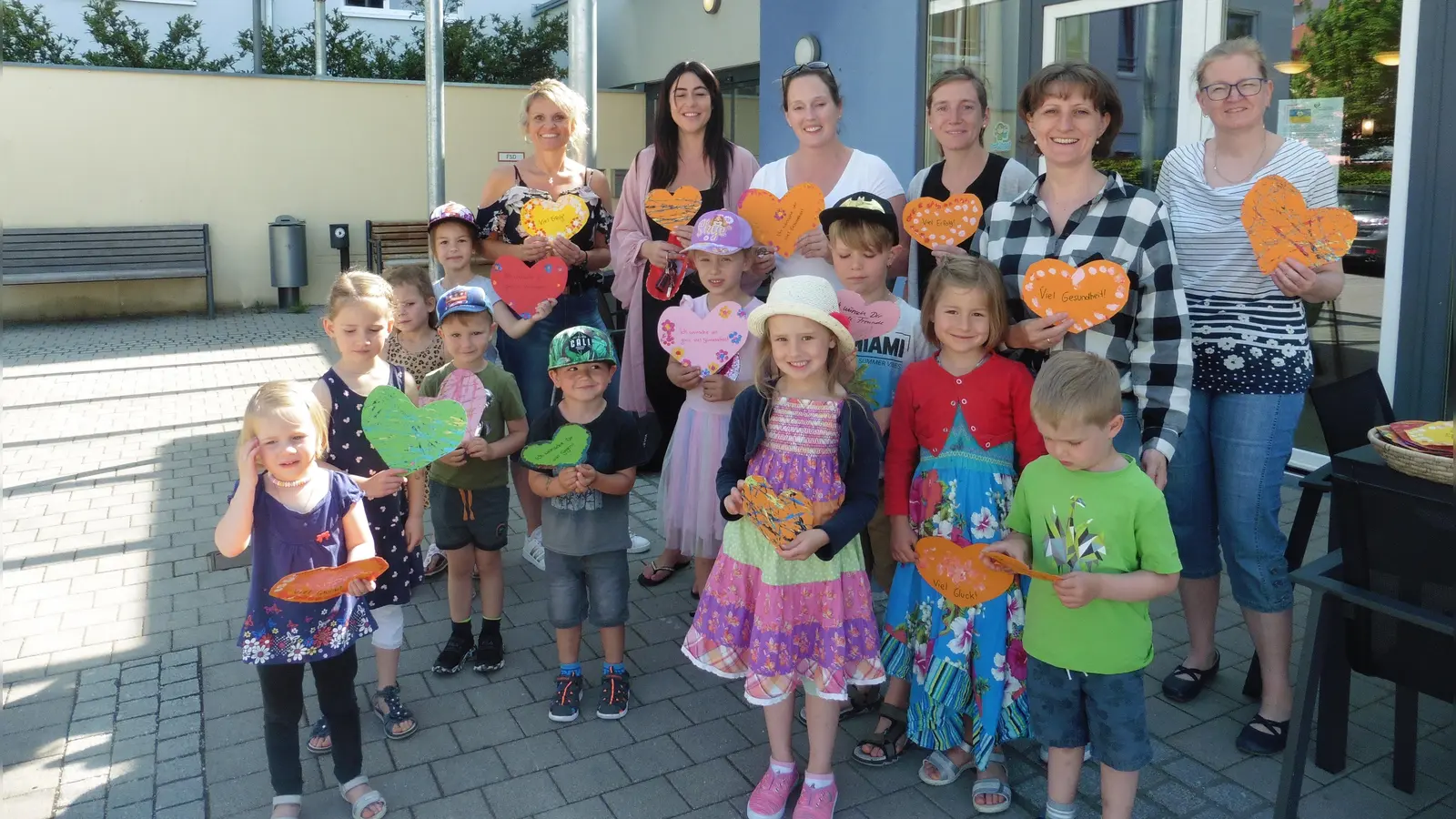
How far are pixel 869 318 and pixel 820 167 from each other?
81 cm

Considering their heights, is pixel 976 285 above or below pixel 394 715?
above

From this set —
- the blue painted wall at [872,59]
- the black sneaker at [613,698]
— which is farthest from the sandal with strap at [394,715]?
the blue painted wall at [872,59]

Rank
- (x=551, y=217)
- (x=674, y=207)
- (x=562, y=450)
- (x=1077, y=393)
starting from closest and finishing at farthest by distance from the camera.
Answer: (x=1077, y=393) < (x=562, y=450) < (x=674, y=207) < (x=551, y=217)

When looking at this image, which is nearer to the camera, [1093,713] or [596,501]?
[1093,713]

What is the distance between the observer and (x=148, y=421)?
765 centimetres

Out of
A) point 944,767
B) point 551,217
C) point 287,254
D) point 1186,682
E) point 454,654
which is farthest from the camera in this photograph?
point 287,254

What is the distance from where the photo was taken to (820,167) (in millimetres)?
3814

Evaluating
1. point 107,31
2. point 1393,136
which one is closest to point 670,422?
point 1393,136

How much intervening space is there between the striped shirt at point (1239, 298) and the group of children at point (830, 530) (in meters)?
0.68

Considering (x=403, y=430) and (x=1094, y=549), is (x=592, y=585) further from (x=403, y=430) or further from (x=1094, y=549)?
(x=1094, y=549)

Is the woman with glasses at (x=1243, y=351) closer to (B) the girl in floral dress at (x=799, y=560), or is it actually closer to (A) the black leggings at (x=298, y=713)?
(B) the girl in floral dress at (x=799, y=560)

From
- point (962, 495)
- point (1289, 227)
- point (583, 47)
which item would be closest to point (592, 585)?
point (962, 495)

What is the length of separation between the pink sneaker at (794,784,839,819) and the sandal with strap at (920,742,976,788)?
12.4 inches

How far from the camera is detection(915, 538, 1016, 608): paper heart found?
2.77 meters
